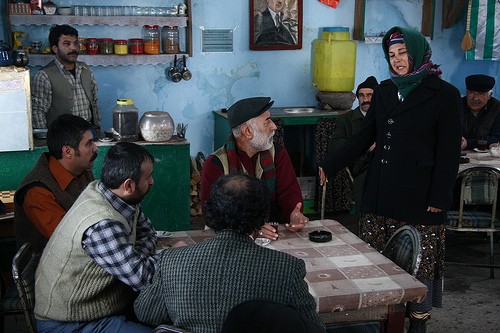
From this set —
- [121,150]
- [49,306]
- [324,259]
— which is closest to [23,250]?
[49,306]

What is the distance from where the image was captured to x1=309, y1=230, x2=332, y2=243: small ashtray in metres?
3.02

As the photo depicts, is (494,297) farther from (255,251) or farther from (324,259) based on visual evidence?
(255,251)

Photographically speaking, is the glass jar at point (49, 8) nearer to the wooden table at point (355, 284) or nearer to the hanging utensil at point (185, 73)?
the hanging utensil at point (185, 73)

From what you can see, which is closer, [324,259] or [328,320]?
[328,320]

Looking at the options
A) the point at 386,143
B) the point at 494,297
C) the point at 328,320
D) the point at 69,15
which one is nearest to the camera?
the point at 328,320

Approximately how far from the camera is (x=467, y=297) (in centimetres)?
462

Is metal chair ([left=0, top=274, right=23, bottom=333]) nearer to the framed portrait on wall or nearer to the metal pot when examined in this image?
the metal pot

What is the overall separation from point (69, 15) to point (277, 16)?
2.15m

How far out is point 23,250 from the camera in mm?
2664

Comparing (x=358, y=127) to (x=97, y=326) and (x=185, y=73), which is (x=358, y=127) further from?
(x=97, y=326)

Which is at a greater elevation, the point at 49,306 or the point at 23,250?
the point at 23,250

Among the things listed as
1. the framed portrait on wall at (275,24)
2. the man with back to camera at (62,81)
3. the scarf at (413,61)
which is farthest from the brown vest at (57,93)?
the scarf at (413,61)

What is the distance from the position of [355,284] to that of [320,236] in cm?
54

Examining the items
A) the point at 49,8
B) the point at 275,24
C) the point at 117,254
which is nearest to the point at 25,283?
the point at 117,254
